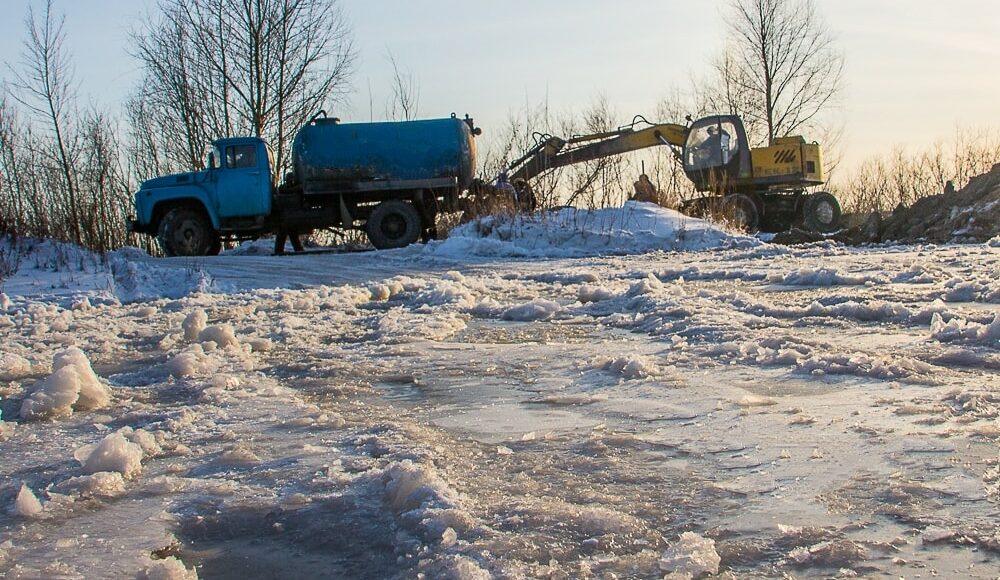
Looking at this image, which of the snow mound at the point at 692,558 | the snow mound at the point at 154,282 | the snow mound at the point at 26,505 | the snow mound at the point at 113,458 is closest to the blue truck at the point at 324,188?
the snow mound at the point at 154,282

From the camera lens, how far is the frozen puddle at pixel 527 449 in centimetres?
178

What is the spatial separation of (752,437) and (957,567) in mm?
914

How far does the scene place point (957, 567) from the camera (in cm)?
159

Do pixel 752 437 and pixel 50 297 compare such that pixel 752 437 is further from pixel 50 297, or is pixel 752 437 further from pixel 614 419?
pixel 50 297

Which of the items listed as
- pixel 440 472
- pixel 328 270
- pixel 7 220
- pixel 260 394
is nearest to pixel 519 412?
pixel 440 472

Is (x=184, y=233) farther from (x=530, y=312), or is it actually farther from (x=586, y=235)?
(x=530, y=312)

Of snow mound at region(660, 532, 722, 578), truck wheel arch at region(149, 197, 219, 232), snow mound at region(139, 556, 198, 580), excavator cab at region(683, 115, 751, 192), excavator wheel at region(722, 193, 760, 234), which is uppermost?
excavator cab at region(683, 115, 751, 192)

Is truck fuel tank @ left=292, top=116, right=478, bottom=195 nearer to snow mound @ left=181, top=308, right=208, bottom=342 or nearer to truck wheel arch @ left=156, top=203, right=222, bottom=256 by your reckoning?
truck wheel arch @ left=156, top=203, right=222, bottom=256

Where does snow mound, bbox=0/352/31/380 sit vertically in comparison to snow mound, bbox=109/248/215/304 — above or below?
below

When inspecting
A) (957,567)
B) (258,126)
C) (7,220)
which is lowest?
(957,567)

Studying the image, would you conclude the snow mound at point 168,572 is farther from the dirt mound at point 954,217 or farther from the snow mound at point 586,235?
the dirt mound at point 954,217

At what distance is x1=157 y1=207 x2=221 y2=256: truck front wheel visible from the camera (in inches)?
606

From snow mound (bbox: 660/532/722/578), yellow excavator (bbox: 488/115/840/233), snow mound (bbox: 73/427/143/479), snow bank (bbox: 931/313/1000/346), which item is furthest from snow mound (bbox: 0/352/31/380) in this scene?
yellow excavator (bbox: 488/115/840/233)

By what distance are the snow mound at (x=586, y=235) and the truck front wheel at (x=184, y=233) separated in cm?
407
